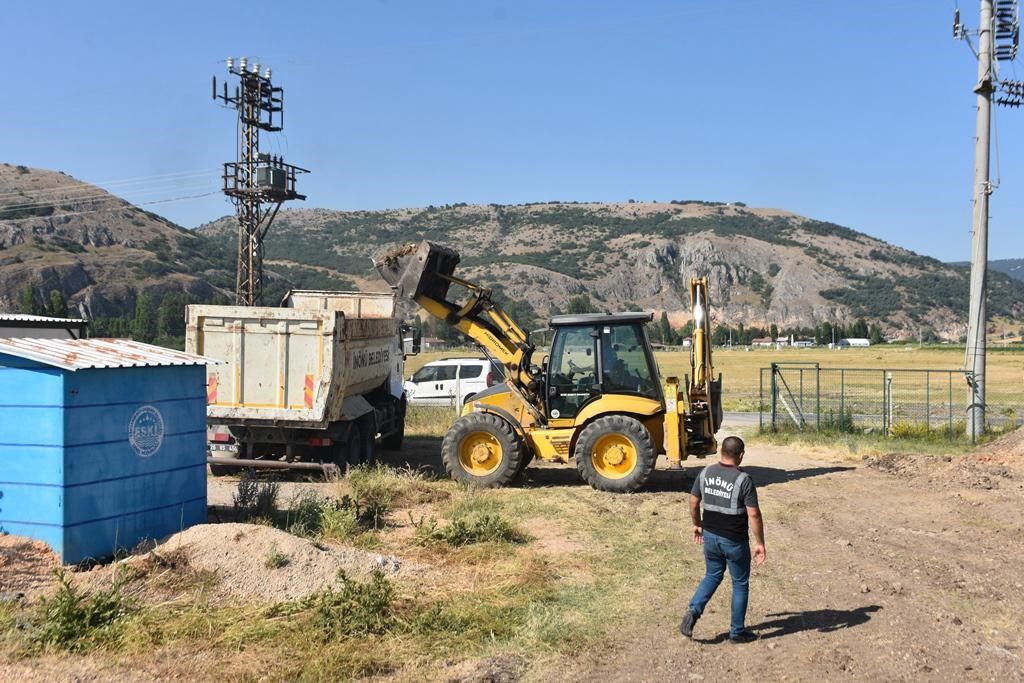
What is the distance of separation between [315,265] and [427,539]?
13349 centimetres

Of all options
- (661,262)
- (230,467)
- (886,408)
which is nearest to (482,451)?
(230,467)

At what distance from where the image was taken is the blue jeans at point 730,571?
6.79 meters

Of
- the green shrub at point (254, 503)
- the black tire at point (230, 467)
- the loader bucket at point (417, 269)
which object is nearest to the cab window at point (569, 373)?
the loader bucket at point (417, 269)

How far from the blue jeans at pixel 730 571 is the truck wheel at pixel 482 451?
697 centimetres

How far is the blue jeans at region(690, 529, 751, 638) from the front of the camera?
679 cm

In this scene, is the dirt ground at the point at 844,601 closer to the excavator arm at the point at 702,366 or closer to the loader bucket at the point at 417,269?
the excavator arm at the point at 702,366

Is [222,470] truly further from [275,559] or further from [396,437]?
[275,559]

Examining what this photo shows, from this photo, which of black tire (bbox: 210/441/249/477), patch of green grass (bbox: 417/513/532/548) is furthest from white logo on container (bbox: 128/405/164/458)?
black tire (bbox: 210/441/249/477)

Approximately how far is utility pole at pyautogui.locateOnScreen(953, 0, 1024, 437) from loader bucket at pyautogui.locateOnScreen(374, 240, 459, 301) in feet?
42.6

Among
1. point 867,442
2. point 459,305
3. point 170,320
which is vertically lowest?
point 867,442

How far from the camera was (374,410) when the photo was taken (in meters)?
15.8

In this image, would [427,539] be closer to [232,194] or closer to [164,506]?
[164,506]

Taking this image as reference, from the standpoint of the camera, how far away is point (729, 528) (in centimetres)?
676

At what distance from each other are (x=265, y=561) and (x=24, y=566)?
6.60ft
